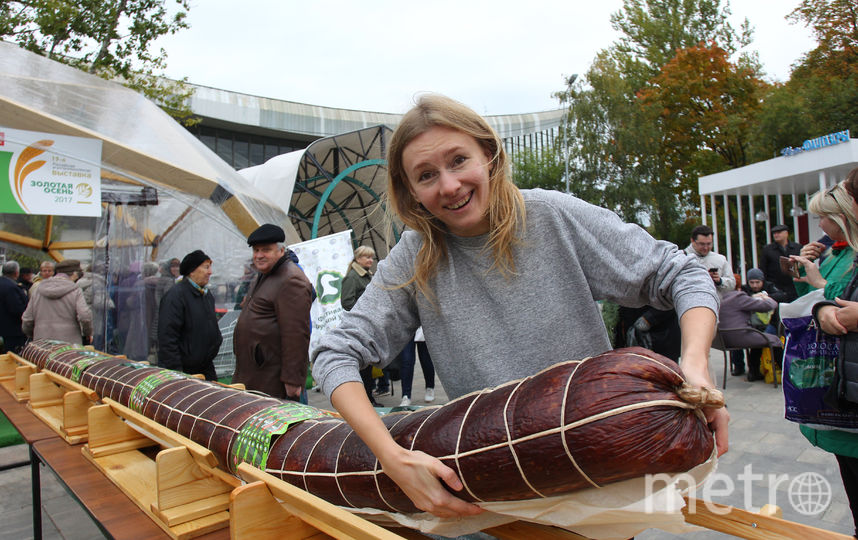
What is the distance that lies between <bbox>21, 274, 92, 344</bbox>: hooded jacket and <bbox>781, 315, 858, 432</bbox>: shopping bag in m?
6.84

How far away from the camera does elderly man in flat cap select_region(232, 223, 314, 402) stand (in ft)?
12.7

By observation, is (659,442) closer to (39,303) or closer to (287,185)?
(39,303)

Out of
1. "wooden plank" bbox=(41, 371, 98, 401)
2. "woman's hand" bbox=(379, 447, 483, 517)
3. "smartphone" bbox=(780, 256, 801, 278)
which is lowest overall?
"wooden plank" bbox=(41, 371, 98, 401)

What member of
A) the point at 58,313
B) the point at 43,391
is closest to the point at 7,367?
the point at 58,313

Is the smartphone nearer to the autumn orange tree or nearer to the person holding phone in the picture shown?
the person holding phone

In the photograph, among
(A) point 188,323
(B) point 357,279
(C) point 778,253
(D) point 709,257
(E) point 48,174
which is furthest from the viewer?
(C) point 778,253

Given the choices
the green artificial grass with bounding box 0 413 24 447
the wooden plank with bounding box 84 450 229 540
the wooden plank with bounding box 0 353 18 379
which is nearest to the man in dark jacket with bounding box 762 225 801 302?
Answer: the wooden plank with bounding box 84 450 229 540

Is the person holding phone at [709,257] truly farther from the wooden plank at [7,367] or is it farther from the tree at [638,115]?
the tree at [638,115]

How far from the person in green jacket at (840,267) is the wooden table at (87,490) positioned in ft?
7.27

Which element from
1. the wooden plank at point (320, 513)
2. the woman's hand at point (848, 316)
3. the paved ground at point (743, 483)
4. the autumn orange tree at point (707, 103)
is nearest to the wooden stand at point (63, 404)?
the paved ground at point (743, 483)

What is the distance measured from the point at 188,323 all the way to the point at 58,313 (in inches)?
104

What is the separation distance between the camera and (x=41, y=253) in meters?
9.40

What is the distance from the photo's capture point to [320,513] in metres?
1.20

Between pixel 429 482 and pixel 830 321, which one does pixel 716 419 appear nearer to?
pixel 429 482
